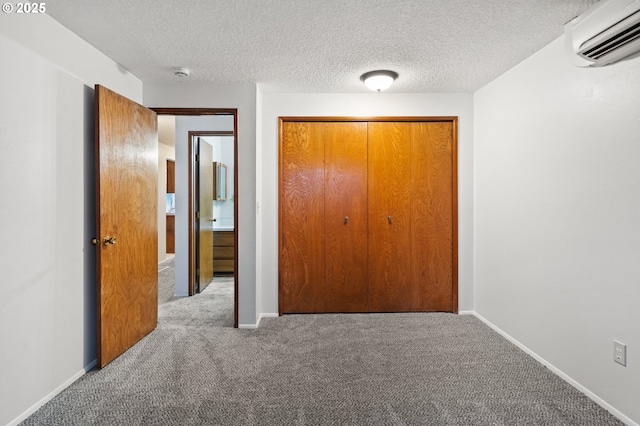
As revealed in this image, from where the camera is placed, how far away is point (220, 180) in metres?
6.00

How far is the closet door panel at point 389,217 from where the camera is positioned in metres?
3.49

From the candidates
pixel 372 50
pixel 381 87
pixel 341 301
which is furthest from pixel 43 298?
pixel 381 87

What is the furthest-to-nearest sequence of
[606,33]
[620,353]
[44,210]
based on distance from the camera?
[44,210]
[620,353]
[606,33]

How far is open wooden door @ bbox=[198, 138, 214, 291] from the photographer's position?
4.50m

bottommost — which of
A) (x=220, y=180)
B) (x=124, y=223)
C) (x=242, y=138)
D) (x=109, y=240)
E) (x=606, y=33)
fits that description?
(x=109, y=240)

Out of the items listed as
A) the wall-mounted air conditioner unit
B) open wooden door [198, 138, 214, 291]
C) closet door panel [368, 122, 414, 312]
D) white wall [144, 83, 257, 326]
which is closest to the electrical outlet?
the wall-mounted air conditioner unit

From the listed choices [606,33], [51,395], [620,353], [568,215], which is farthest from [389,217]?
[51,395]

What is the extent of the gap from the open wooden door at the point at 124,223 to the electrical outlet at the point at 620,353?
3.20 m

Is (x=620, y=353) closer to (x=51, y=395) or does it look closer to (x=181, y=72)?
(x=51, y=395)

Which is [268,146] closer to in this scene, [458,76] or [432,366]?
[458,76]

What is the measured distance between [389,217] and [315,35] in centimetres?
192

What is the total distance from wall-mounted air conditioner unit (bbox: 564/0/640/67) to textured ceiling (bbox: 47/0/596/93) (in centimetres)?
17

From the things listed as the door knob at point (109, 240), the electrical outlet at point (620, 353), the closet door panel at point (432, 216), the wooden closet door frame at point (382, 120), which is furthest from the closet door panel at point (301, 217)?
the electrical outlet at point (620, 353)

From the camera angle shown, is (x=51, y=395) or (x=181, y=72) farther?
(x=181, y=72)
